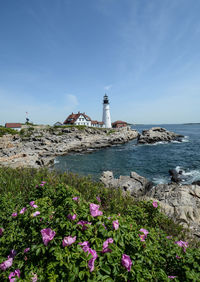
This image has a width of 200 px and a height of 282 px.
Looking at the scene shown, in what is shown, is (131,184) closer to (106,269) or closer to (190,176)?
(106,269)

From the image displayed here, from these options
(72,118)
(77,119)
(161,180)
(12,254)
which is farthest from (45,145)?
(72,118)

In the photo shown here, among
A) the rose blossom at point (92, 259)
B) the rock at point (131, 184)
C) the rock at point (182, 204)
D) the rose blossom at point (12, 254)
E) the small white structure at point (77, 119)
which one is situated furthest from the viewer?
the small white structure at point (77, 119)

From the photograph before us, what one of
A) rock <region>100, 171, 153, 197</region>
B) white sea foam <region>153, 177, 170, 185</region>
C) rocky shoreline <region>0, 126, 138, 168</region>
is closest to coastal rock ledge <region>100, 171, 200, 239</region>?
rock <region>100, 171, 153, 197</region>

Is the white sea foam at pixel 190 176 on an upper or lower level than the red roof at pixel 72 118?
lower

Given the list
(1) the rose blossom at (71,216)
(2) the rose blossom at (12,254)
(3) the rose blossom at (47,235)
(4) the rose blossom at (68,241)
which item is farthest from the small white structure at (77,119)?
(4) the rose blossom at (68,241)

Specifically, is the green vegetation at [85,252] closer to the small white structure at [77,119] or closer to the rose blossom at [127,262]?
the rose blossom at [127,262]

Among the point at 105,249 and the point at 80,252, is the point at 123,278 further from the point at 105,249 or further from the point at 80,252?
the point at 80,252

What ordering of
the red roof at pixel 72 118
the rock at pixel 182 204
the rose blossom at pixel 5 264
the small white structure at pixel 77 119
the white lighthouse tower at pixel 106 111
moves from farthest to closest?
the white lighthouse tower at pixel 106 111 < the red roof at pixel 72 118 < the small white structure at pixel 77 119 < the rock at pixel 182 204 < the rose blossom at pixel 5 264

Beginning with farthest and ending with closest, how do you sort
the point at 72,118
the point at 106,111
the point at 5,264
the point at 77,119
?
the point at 106,111 < the point at 72,118 < the point at 77,119 < the point at 5,264

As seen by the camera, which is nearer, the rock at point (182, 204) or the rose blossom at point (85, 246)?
the rose blossom at point (85, 246)

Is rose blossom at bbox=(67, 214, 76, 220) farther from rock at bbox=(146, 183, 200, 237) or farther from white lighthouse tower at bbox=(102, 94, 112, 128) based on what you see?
white lighthouse tower at bbox=(102, 94, 112, 128)

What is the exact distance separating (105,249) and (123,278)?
14.9 inches

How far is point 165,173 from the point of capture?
60.7 ft

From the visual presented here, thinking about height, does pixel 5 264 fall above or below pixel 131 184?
above
